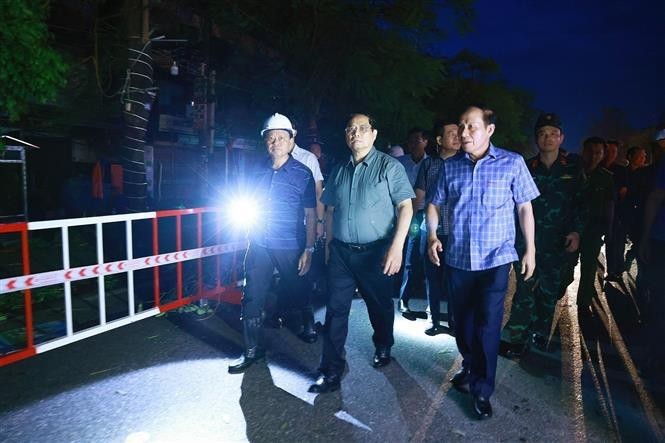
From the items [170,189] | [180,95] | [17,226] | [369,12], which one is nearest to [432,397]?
[17,226]

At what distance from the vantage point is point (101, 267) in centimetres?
434

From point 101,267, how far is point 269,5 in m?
12.1

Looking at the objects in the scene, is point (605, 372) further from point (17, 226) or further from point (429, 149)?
point (17, 226)

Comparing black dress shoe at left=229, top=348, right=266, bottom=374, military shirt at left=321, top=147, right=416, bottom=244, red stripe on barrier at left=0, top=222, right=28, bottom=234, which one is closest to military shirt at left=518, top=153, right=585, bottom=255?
military shirt at left=321, top=147, right=416, bottom=244

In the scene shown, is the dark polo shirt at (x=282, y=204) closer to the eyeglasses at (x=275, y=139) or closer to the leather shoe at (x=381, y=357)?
the eyeglasses at (x=275, y=139)

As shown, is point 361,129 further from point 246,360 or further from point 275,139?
point 246,360

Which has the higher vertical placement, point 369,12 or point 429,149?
point 369,12

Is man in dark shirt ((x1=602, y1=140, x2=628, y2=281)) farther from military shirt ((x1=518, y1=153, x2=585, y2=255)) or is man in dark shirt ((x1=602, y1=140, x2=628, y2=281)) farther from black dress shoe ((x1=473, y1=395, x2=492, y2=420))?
black dress shoe ((x1=473, y1=395, x2=492, y2=420))

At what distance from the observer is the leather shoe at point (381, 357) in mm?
3939

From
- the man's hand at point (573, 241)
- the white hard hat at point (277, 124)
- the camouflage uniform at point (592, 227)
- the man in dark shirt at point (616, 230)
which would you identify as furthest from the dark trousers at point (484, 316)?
the man in dark shirt at point (616, 230)

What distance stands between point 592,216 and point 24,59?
6.51 m

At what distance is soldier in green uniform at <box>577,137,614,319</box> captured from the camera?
459 cm

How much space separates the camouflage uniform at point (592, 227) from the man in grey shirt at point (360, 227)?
199 centimetres

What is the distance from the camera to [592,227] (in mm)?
4805
